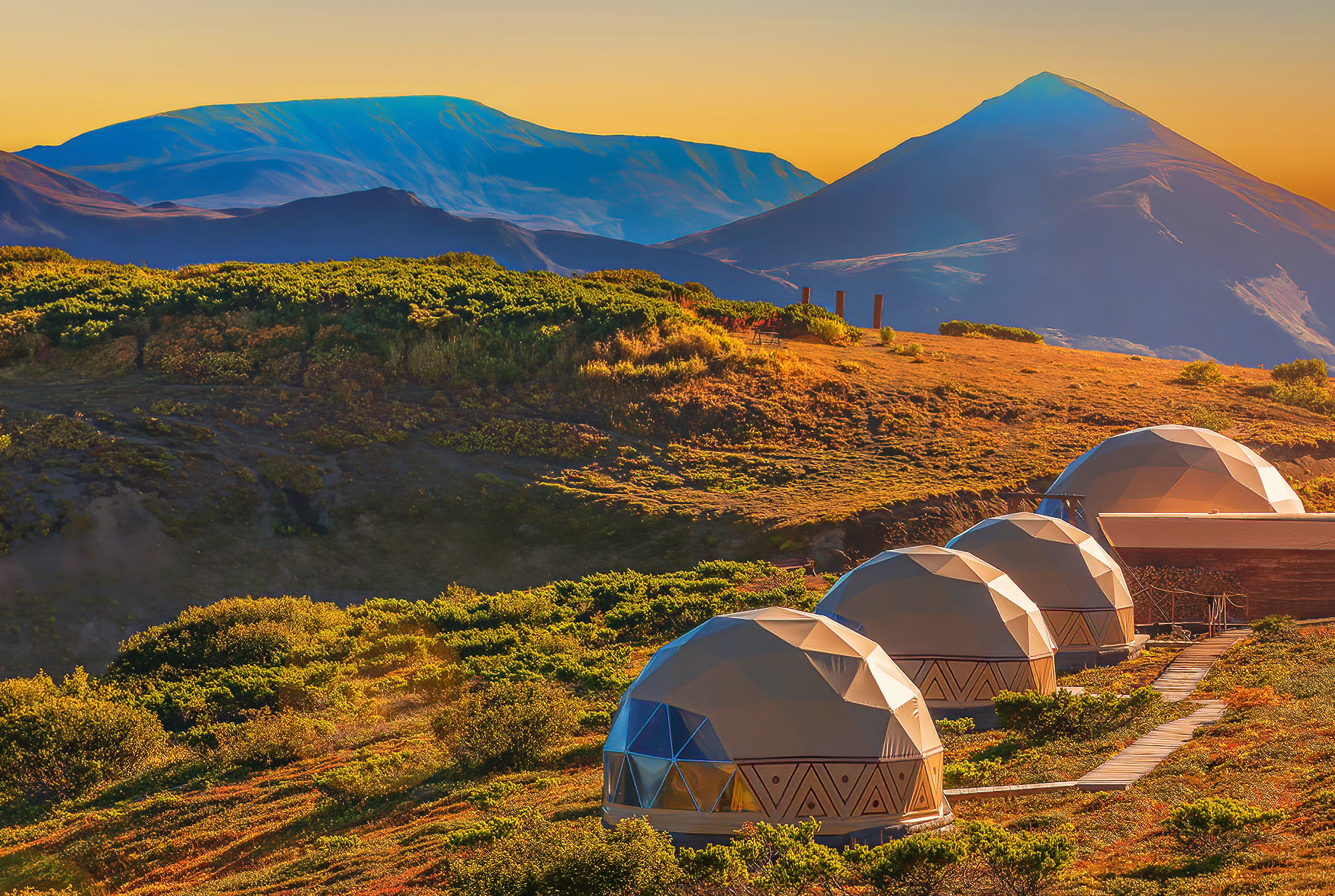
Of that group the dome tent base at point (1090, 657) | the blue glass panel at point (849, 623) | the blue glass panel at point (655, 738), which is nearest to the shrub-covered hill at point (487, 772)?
the dome tent base at point (1090, 657)

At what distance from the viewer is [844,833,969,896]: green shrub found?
1002 centimetres

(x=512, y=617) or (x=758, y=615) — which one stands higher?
(x=758, y=615)

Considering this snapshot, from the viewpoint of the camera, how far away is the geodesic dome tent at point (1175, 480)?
31.2 metres

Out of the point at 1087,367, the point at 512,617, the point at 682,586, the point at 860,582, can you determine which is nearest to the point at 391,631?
the point at 512,617

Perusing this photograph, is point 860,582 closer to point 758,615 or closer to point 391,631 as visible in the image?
point 758,615

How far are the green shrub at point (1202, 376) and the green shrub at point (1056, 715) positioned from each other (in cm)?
4166

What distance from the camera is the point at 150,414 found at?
3588 centimetres

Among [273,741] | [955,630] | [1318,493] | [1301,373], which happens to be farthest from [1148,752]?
[1301,373]

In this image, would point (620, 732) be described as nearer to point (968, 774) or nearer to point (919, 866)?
point (919, 866)

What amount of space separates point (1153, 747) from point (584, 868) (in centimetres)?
1034

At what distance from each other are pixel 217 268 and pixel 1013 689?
144ft

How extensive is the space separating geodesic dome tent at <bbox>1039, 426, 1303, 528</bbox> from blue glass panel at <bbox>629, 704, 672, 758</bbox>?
2042 centimetres

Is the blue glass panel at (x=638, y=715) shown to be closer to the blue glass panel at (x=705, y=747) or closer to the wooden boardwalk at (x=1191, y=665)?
the blue glass panel at (x=705, y=747)

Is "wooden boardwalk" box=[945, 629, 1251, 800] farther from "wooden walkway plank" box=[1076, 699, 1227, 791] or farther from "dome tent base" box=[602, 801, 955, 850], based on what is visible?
"dome tent base" box=[602, 801, 955, 850]
